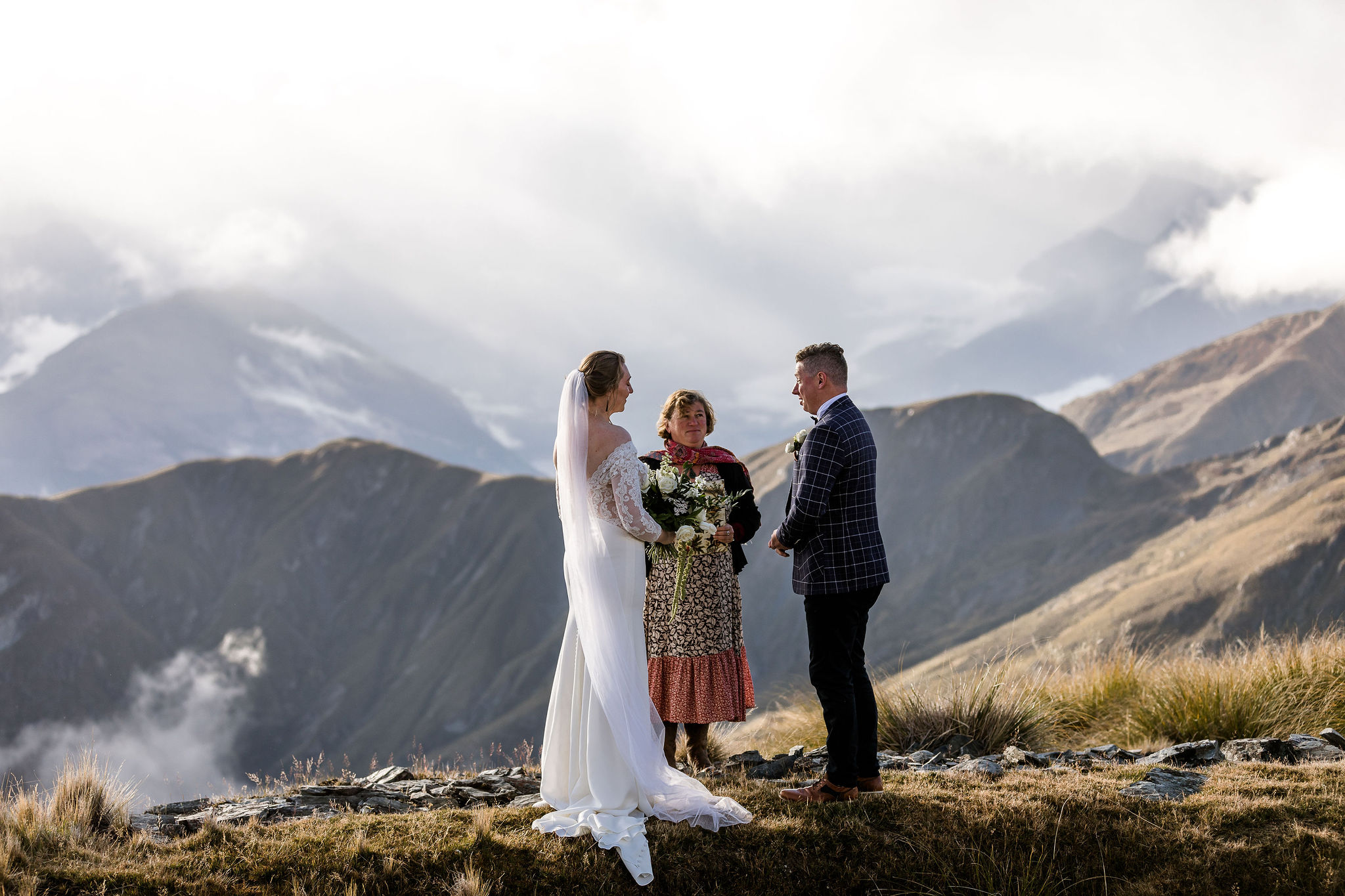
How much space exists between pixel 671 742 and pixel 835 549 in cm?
238

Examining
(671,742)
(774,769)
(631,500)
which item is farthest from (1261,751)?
(631,500)

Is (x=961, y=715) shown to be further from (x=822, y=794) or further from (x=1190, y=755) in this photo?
(x=822, y=794)

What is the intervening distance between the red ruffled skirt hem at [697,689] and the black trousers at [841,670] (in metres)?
1.29

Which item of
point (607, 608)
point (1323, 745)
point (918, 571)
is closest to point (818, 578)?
point (607, 608)

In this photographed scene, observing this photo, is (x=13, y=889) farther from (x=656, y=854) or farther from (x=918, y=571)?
(x=918, y=571)

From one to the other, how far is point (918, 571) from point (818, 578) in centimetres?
14542

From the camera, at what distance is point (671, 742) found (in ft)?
22.0

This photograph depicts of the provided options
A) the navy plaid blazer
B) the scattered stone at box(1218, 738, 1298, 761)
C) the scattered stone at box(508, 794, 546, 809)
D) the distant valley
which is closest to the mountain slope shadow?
the distant valley

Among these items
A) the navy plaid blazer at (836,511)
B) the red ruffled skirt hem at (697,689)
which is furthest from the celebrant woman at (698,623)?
the navy plaid blazer at (836,511)

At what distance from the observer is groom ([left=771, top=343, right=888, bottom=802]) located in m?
5.27

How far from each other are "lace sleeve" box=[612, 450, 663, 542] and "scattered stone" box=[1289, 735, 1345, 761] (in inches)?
224

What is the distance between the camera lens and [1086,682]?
9.61 meters

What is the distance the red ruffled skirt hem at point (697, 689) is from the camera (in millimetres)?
6625

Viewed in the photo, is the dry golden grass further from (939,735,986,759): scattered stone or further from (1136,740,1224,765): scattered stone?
(939,735,986,759): scattered stone
